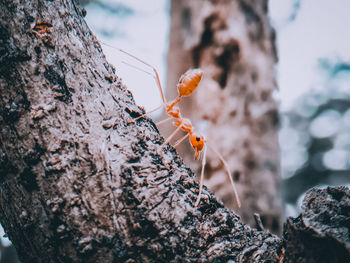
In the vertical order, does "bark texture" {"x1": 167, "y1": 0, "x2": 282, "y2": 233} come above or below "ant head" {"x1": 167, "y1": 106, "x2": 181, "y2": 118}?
above

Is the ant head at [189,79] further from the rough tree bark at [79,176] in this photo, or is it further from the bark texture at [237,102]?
the bark texture at [237,102]

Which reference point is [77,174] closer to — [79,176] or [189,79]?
[79,176]

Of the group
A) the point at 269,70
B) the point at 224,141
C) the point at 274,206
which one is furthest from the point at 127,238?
the point at 269,70

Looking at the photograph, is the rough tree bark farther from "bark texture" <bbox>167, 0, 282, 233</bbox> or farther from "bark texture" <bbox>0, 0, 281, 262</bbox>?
"bark texture" <bbox>167, 0, 282, 233</bbox>

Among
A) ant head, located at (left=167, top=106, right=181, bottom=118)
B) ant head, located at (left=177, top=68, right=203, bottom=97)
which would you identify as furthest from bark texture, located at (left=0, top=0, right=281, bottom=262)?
ant head, located at (left=167, top=106, right=181, bottom=118)

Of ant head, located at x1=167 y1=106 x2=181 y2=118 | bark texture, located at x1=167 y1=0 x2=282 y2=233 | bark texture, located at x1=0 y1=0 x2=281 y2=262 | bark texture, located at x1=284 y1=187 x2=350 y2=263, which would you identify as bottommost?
bark texture, located at x1=0 y1=0 x2=281 y2=262

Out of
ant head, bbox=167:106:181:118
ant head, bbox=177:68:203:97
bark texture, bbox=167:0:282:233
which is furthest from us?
bark texture, bbox=167:0:282:233

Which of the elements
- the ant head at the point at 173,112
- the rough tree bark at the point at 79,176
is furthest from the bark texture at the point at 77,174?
the ant head at the point at 173,112
